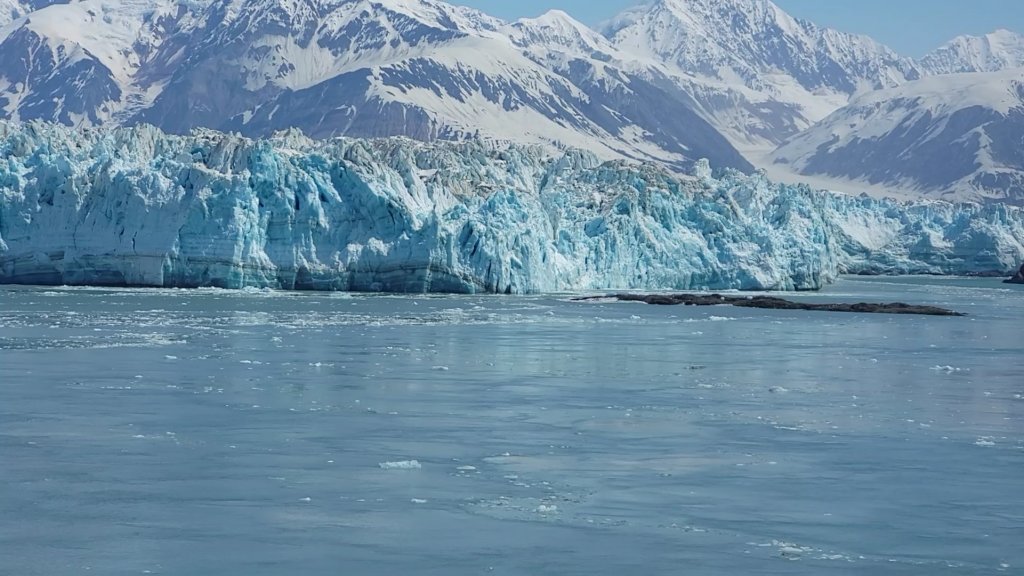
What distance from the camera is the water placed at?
11.0 meters

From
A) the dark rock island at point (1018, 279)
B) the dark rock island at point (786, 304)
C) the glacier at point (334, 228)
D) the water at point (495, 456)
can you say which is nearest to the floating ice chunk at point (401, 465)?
the water at point (495, 456)

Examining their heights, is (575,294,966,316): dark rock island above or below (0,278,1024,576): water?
above

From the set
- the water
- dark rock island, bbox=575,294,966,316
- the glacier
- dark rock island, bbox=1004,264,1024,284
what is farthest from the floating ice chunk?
dark rock island, bbox=1004,264,1024,284

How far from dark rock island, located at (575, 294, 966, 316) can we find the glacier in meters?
4.64

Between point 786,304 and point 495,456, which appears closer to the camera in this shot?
point 495,456

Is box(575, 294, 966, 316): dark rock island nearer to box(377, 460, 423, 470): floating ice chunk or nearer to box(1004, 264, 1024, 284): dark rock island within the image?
box(377, 460, 423, 470): floating ice chunk

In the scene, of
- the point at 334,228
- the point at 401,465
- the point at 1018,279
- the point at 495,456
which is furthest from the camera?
the point at 1018,279

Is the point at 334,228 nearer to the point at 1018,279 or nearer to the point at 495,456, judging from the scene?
the point at 495,456

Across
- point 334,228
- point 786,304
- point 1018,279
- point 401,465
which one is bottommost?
point 401,465

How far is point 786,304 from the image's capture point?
152ft

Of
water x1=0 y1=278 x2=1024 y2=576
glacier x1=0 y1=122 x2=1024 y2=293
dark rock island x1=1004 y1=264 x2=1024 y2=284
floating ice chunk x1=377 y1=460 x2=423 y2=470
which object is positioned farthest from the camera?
dark rock island x1=1004 y1=264 x2=1024 y2=284

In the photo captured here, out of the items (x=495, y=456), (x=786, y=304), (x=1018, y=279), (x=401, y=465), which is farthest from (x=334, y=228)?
(x=1018, y=279)

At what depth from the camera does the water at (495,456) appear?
1103 centimetres

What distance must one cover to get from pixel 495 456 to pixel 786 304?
32.6 meters
